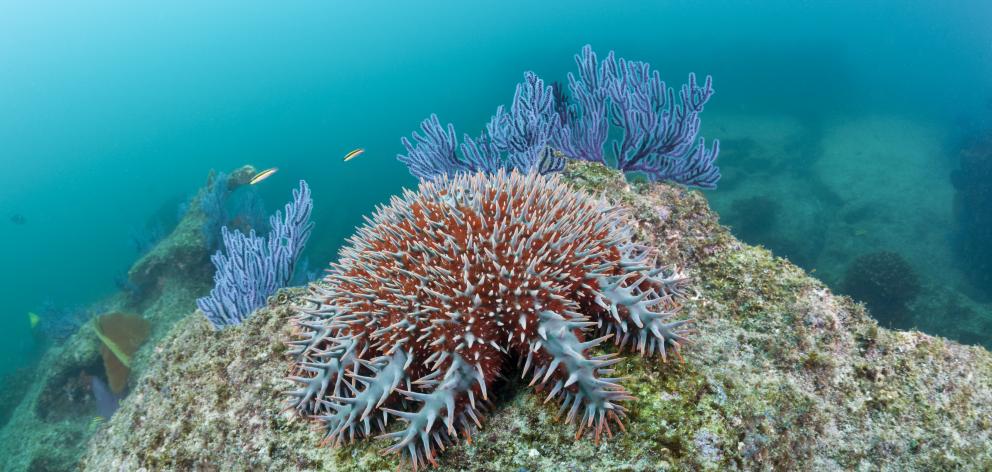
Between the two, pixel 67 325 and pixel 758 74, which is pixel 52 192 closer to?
pixel 67 325

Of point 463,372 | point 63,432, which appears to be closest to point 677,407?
point 463,372

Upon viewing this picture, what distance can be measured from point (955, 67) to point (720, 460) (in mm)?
67182

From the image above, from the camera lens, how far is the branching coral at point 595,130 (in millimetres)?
5000

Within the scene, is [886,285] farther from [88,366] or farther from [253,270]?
[88,366]

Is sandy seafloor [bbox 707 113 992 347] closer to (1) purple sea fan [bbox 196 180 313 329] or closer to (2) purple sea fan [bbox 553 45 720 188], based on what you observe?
(2) purple sea fan [bbox 553 45 720 188]

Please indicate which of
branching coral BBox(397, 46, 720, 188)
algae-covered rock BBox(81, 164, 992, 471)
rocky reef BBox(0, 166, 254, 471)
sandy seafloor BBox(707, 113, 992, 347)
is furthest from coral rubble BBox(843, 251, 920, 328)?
rocky reef BBox(0, 166, 254, 471)

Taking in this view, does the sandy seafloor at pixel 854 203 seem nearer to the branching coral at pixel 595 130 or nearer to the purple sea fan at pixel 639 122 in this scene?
the purple sea fan at pixel 639 122

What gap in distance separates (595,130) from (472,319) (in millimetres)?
3680

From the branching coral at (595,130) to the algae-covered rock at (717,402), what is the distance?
5.20ft

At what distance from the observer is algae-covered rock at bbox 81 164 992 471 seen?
2.22 metres

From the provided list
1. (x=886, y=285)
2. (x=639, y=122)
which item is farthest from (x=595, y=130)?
(x=886, y=285)

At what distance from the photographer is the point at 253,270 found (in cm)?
453

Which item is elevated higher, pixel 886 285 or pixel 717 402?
pixel 886 285

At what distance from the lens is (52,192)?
6581 cm
